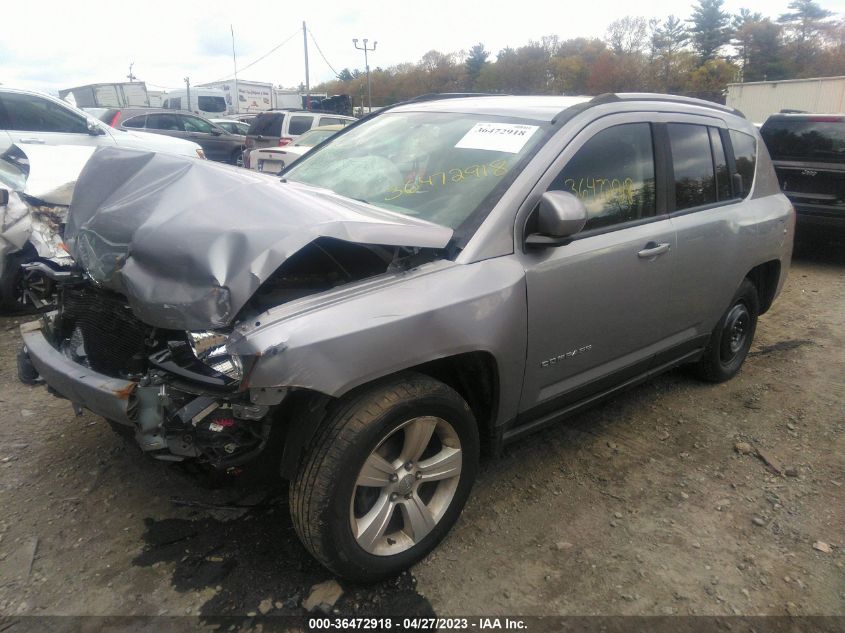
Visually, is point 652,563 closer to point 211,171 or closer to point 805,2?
point 211,171

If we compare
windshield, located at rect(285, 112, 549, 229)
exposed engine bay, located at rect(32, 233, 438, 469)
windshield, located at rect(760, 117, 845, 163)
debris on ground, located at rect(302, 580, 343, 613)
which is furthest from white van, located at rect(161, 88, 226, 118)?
debris on ground, located at rect(302, 580, 343, 613)

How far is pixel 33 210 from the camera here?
479cm

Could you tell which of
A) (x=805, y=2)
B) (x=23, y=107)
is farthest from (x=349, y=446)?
(x=805, y=2)

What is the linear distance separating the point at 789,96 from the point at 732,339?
1031 inches

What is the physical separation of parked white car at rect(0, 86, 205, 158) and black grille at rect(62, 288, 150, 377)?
5.74m

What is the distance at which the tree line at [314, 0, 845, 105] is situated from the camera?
47156 mm

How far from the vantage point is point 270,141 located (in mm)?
13609

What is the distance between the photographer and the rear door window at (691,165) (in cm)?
336

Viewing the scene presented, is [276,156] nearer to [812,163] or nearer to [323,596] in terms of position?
[812,163]

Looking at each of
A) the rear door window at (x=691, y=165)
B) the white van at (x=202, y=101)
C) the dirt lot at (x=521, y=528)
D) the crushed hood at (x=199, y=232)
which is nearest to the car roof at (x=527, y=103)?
the rear door window at (x=691, y=165)

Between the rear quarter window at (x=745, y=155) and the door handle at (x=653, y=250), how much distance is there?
3.93ft

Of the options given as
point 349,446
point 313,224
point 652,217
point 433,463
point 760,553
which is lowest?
point 760,553

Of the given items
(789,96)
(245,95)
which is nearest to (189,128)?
(245,95)

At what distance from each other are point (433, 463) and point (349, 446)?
1.52 feet
